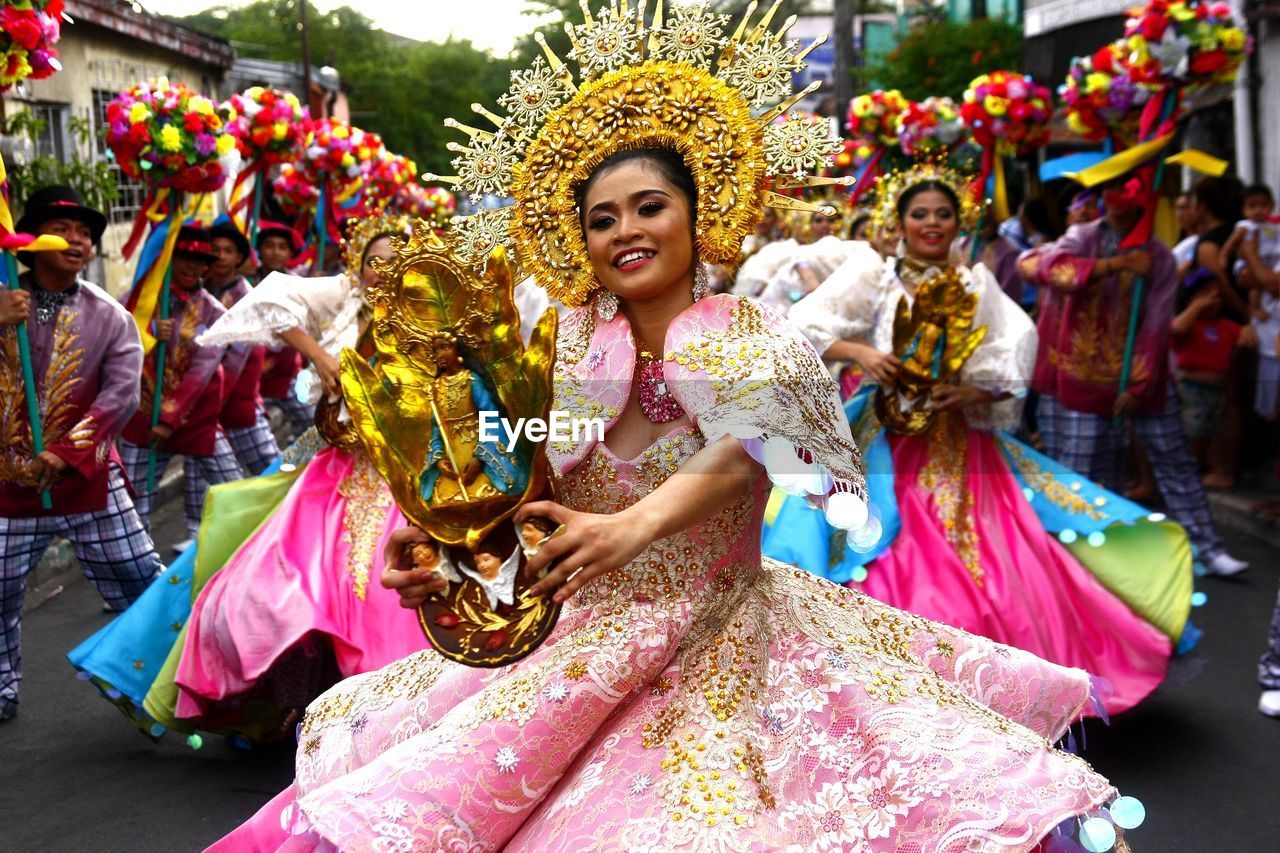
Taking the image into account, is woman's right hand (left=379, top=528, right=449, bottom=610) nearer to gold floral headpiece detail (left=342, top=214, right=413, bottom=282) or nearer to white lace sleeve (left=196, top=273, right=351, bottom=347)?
white lace sleeve (left=196, top=273, right=351, bottom=347)

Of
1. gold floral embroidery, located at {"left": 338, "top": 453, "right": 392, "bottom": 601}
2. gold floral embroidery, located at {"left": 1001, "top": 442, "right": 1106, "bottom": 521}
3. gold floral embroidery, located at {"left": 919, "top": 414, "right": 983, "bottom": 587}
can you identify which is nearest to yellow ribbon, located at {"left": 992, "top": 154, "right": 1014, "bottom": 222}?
gold floral embroidery, located at {"left": 1001, "top": 442, "right": 1106, "bottom": 521}

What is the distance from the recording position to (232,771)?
524 centimetres

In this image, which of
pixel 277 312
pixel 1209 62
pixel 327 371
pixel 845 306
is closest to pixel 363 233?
pixel 277 312

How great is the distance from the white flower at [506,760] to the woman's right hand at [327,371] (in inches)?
128

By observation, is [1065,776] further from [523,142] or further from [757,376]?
[523,142]

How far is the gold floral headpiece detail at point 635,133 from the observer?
3.20 meters

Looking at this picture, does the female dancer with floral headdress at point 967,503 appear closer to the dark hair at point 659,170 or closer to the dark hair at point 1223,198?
the dark hair at point 659,170

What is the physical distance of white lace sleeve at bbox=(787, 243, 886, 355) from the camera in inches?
229

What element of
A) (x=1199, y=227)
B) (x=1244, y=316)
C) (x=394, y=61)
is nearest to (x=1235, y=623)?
(x=1244, y=316)

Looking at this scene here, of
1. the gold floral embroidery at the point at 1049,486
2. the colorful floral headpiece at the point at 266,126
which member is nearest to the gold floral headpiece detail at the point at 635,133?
the gold floral embroidery at the point at 1049,486

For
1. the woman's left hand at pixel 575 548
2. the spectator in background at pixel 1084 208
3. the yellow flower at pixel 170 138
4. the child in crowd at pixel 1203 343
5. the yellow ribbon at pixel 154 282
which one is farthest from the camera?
the child in crowd at pixel 1203 343

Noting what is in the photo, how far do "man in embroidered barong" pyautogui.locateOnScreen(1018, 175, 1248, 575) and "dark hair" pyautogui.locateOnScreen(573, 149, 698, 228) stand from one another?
203 inches

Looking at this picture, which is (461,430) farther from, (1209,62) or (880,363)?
(1209,62)

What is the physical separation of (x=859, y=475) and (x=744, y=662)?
0.44m
